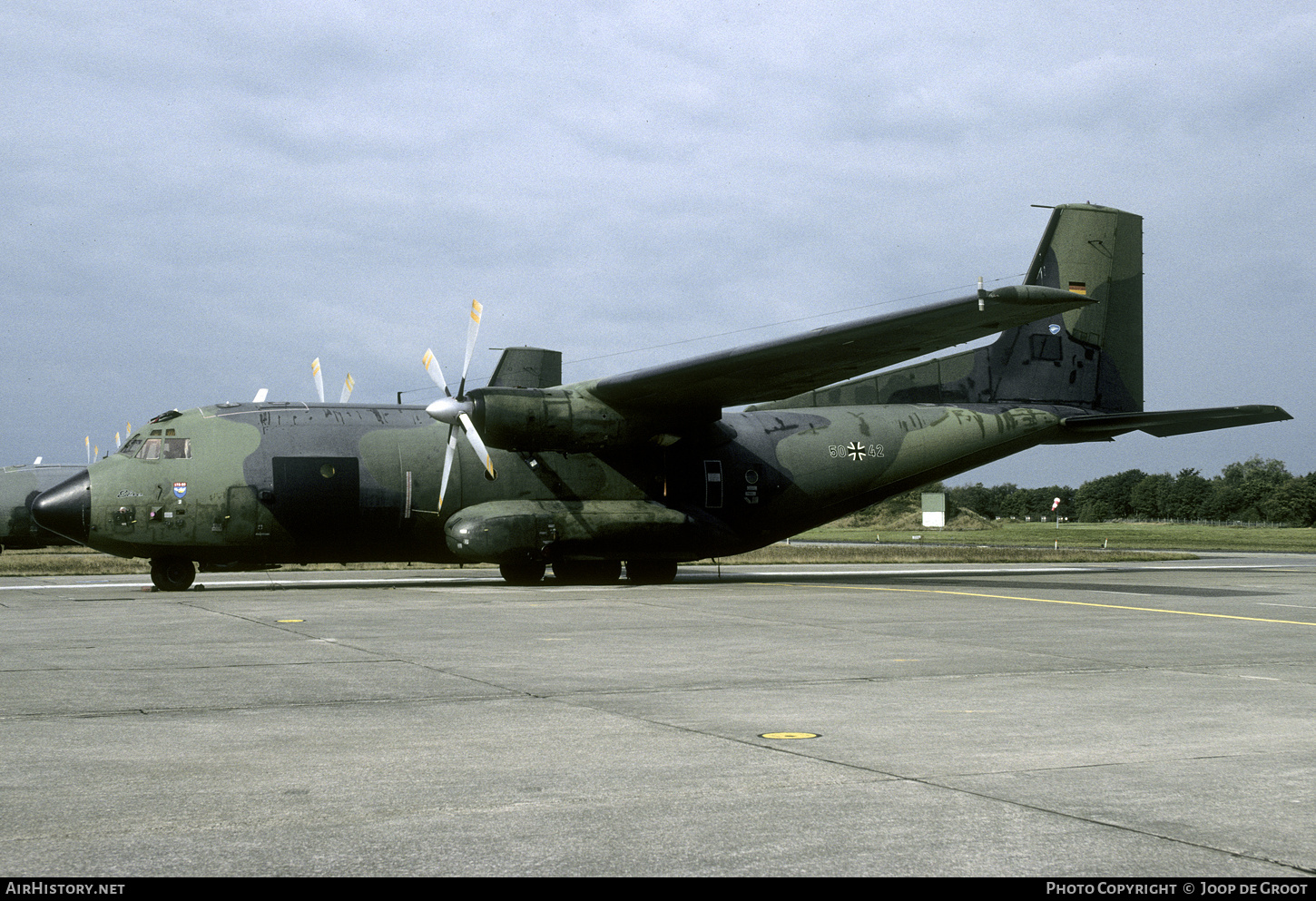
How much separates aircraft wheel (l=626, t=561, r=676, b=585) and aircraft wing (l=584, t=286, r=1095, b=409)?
4174mm

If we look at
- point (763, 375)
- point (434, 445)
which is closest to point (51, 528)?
Result: point (434, 445)

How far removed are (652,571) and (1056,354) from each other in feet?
38.4

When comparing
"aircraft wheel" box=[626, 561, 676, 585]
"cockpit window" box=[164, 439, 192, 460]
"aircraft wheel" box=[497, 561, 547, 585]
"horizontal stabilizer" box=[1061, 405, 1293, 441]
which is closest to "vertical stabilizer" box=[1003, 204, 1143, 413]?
"horizontal stabilizer" box=[1061, 405, 1293, 441]

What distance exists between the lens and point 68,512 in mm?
21906

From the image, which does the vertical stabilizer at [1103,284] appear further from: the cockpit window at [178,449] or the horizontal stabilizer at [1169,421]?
the cockpit window at [178,449]

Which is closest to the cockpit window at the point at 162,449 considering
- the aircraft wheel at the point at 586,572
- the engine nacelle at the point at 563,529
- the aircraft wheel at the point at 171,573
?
the aircraft wheel at the point at 171,573

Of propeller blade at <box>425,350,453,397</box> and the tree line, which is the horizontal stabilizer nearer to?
propeller blade at <box>425,350,453,397</box>

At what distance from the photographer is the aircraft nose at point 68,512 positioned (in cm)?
2191

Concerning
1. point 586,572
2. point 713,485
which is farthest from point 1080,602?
point 586,572

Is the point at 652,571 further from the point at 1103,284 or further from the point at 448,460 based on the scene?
the point at 1103,284

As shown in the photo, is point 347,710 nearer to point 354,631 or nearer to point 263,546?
point 354,631

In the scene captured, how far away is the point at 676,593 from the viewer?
2152 cm

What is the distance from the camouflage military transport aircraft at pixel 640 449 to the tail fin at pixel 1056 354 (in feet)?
0.16

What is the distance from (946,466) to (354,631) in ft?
56.3
